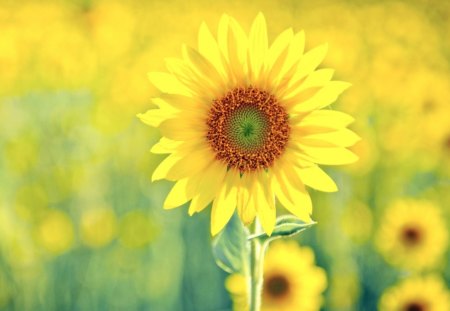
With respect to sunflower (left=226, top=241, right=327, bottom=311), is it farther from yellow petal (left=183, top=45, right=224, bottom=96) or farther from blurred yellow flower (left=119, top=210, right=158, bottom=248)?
yellow petal (left=183, top=45, right=224, bottom=96)

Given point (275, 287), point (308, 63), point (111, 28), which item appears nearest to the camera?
point (308, 63)

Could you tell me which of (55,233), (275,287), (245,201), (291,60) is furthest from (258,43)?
(55,233)

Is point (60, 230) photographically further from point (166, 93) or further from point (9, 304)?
point (166, 93)

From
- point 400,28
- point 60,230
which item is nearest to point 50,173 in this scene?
point 60,230

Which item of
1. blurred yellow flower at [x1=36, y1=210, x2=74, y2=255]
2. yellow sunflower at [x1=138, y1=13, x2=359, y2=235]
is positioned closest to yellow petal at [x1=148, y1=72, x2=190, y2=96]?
yellow sunflower at [x1=138, y1=13, x2=359, y2=235]

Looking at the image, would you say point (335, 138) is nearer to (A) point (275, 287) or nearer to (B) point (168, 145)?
(B) point (168, 145)

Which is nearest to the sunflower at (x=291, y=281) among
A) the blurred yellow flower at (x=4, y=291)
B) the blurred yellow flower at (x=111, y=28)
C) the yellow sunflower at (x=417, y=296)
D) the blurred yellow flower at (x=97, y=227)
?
the yellow sunflower at (x=417, y=296)

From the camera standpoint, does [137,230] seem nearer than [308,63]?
No
